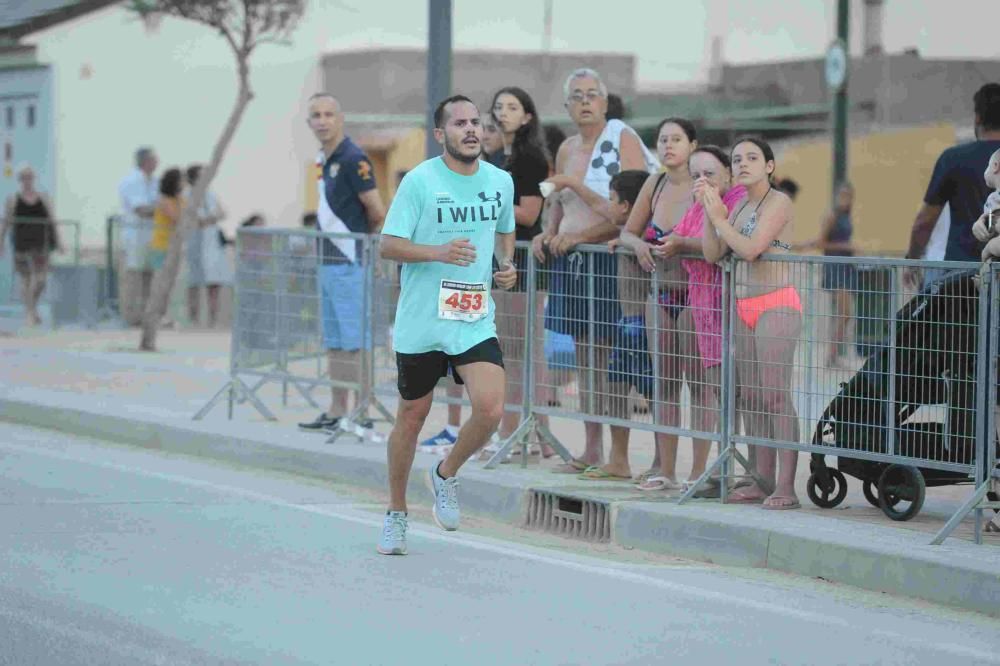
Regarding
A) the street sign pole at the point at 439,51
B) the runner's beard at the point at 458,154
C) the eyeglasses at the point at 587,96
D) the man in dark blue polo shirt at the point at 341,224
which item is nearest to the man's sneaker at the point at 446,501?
the runner's beard at the point at 458,154

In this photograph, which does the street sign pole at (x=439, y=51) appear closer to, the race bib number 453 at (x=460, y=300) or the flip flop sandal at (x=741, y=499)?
the flip flop sandal at (x=741, y=499)

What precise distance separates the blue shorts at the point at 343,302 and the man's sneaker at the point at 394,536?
3522 millimetres

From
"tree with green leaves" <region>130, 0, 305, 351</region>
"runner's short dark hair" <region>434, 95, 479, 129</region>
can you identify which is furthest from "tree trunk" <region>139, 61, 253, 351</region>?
"runner's short dark hair" <region>434, 95, 479, 129</region>

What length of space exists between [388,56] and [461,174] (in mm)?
22537

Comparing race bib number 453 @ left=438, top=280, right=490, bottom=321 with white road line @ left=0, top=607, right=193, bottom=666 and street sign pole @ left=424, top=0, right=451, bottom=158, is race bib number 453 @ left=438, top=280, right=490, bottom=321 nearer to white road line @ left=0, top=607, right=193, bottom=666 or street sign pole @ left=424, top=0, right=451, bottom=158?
white road line @ left=0, top=607, right=193, bottom=666

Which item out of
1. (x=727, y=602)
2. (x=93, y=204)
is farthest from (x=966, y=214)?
(x=93, y=204)

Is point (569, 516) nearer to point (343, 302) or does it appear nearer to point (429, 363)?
point (429, 363)

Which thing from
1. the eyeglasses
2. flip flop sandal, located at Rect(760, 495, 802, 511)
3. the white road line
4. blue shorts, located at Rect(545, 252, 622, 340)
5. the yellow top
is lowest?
the white road line

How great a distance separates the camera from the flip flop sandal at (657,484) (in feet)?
32.9

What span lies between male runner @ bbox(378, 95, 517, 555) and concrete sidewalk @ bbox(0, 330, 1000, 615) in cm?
124

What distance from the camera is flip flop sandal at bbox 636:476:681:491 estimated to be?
10.0 metres

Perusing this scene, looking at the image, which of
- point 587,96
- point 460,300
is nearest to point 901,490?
point 460,300

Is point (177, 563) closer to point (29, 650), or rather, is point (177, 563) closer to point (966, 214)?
point (29, 650)

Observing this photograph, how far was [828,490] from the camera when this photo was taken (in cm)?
955
